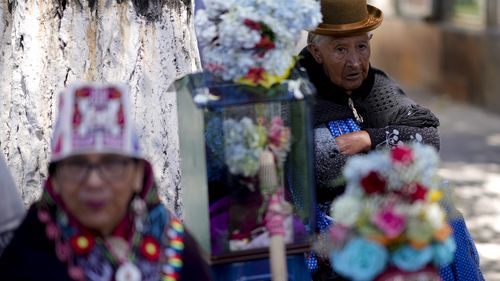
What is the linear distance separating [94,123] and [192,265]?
1.88 feet

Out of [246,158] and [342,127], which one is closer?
[246,158]

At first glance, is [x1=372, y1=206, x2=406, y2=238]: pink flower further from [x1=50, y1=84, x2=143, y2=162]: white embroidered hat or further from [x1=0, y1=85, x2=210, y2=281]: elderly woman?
[x1=50, y1=84, x2=143, y2=162]: white embroidered hat

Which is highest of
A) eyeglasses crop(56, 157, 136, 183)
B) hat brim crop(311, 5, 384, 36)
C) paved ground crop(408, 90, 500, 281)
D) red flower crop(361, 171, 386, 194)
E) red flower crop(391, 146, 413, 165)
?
hat brim crop(311, 5, 384, 36)

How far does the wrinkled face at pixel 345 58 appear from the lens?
4.53 m

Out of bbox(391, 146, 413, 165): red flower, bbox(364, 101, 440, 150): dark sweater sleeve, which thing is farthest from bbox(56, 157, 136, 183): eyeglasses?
bbox(364, 101, 440, 150): dark sweater sleeve

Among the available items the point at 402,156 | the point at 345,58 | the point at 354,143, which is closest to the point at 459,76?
the point at 345,58

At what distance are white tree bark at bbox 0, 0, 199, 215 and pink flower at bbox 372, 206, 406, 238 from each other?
5.28ft

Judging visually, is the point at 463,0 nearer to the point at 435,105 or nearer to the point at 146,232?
the point at 435,105

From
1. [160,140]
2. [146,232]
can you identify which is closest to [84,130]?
[146,232]

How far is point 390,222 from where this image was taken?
123 inches

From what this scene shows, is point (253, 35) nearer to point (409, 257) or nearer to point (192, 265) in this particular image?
point (192, 265)

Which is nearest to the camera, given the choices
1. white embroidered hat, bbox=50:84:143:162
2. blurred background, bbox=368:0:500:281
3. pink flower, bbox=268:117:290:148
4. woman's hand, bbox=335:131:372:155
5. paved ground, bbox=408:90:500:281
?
white embroidered hat, bbox=50:84:143:162

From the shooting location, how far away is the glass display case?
3617 mm

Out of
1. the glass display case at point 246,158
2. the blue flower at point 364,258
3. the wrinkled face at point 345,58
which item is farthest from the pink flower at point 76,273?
the wrinkled face at point 345,58
